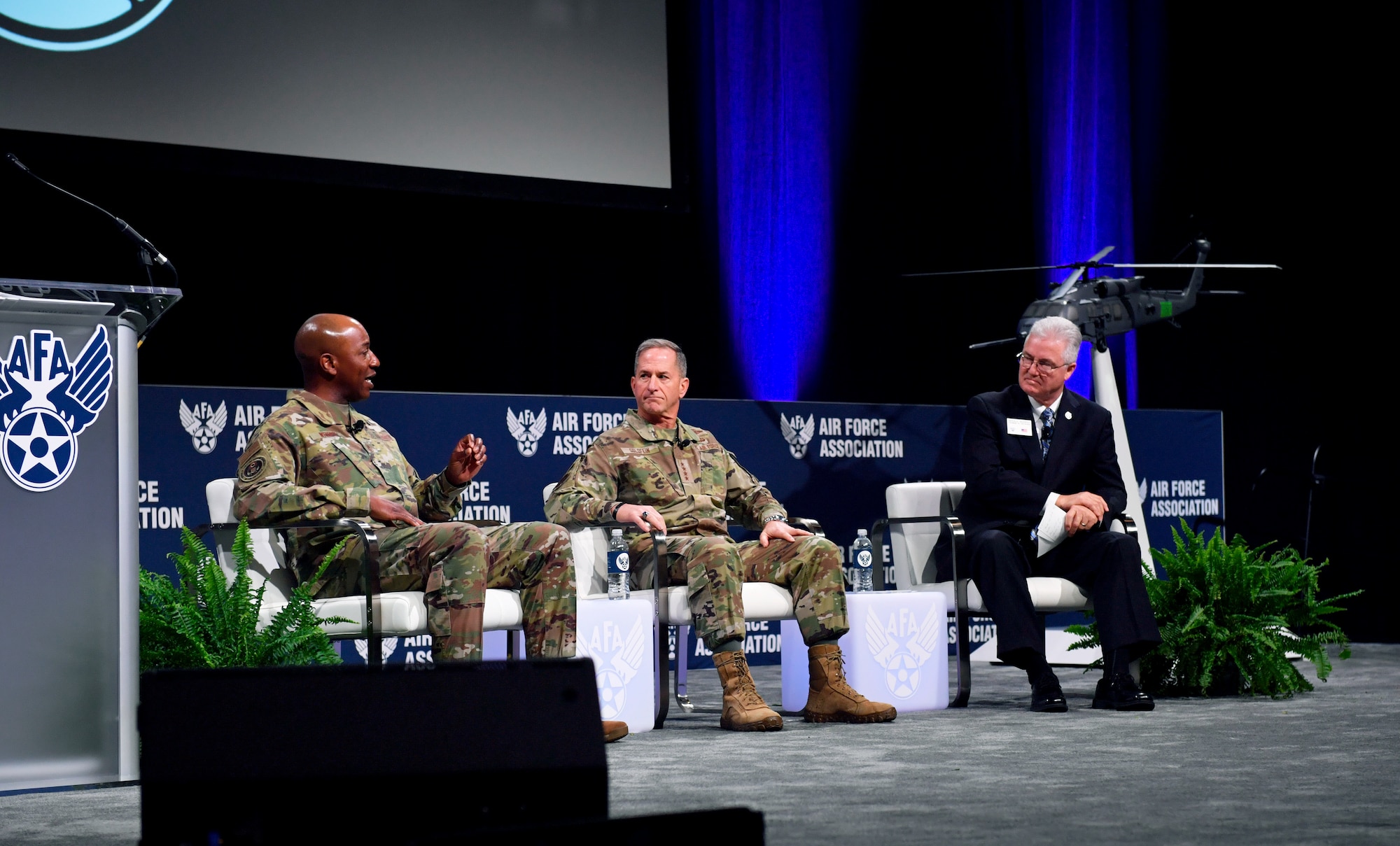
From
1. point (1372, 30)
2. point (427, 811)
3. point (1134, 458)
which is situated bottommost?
point (427, 811)

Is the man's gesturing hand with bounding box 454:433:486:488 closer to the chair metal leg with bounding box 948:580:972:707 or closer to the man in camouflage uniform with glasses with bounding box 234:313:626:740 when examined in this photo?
the man in camouflage uniform with glasses with bounding box 234:313:626:740

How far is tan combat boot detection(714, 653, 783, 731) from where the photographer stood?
163 inches

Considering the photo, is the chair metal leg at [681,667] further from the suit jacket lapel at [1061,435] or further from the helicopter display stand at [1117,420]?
the helicopter display stand at [1117,420]

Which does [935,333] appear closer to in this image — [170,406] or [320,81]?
[320,81]

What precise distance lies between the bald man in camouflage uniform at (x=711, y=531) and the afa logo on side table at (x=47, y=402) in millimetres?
1556

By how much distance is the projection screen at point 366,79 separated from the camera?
204 inches

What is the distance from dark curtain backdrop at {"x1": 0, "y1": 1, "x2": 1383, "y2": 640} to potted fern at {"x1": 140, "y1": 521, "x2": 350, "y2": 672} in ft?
7.67

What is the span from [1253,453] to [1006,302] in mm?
1463

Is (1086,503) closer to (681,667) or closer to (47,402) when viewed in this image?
(681,667)

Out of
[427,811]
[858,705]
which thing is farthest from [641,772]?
[427,811]

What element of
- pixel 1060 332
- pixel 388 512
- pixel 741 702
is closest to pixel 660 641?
pixel 741 702

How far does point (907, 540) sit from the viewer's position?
5.06 meters

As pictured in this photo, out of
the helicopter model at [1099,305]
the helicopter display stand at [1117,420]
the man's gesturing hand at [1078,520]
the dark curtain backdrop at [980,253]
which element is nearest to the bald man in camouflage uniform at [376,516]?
the man's gesturing hand at [1078,520]

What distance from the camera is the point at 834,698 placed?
434 centimetres
